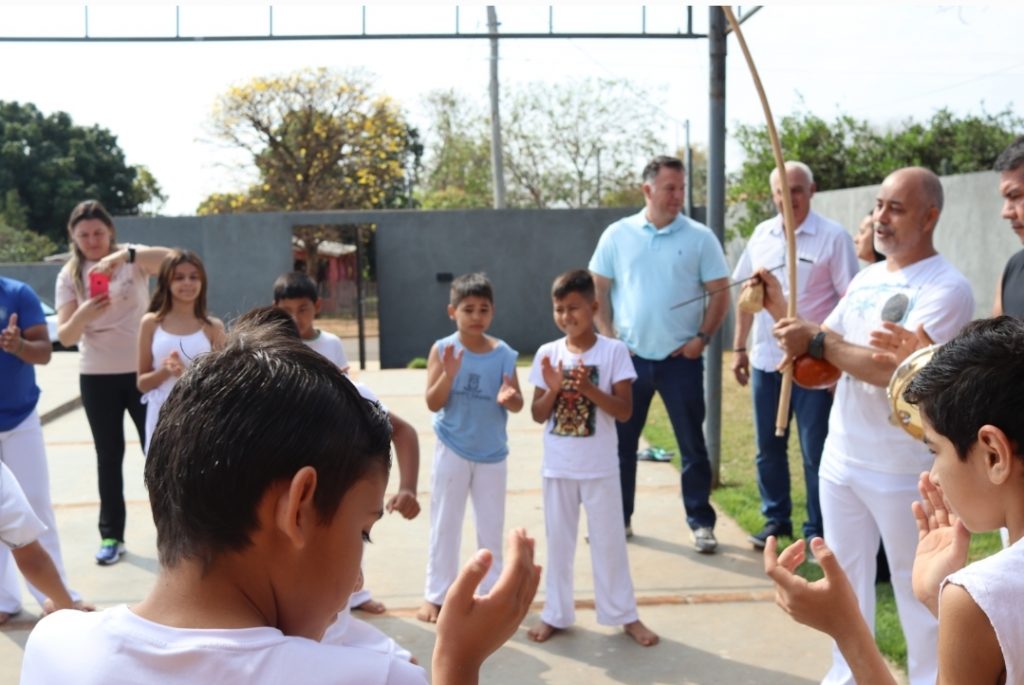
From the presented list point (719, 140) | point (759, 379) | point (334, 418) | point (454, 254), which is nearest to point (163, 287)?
point (759, 379)

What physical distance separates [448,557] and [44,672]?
3572 millimetres

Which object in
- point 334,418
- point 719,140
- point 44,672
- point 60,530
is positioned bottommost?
point 60,530

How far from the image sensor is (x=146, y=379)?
5.12 metres

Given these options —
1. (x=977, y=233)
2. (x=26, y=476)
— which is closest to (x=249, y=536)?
(x=26, y=476)

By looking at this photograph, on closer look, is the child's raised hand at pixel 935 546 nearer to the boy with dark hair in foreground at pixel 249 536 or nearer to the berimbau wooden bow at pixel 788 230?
the boy with dark hair in foreground at pixel 249 536

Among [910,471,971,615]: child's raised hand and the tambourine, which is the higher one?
the tambourine

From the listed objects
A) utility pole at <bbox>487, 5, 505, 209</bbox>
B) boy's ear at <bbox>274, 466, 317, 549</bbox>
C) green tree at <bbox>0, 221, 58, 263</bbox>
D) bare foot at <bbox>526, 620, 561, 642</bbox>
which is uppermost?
utility pole at <bbox>487, 5, 505, 209</bbox>

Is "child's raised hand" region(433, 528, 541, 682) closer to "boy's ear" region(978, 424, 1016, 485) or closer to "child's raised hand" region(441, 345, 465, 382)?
"boy's ear" region(978, 424, 1016, 485)

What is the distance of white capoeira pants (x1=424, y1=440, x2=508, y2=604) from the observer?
4770mm

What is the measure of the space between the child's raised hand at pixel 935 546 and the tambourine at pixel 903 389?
87 cm

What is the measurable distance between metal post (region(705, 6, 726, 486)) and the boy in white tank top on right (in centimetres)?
473

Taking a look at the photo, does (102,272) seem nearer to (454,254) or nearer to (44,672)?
(44,672)

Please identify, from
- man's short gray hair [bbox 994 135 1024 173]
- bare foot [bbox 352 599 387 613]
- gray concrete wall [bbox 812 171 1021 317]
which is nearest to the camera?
man's short gray hair [bbox 994 135 1024 173]

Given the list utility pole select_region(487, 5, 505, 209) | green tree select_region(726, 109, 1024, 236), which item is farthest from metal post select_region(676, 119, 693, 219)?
utility pole select_region(487, 5, 505, 209)
